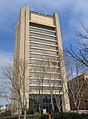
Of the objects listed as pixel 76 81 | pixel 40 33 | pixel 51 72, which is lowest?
pixel 76 81

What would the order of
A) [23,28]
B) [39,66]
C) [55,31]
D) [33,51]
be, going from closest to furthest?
[39,66] → [33,51] → [23,28] → [55,31]

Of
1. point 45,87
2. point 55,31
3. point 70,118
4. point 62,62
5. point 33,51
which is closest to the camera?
point 70,118

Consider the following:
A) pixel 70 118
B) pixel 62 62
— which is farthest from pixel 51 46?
pixel 70 118

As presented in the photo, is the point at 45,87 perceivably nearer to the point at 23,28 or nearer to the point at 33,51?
the point at 33,51

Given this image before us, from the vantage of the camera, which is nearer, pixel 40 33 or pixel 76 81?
pixel 76 81

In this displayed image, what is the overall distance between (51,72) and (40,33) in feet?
140

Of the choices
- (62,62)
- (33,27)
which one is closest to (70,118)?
(62,62)

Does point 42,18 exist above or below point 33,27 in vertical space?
above

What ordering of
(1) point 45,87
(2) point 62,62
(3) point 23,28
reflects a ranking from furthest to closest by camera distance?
(3) point 23,28 < (1) point 45,87 < (2) point 62,62

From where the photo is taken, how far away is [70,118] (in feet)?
58.0

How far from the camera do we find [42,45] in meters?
69.6

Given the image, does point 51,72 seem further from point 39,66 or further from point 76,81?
point 76,81

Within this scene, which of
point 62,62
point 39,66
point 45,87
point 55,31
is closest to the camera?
point 62,62

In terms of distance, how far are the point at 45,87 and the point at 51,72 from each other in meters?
23.6
